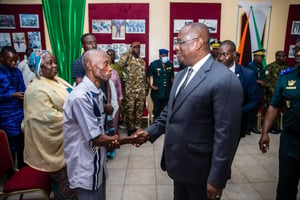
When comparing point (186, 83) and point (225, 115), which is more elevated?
point (186, 83)

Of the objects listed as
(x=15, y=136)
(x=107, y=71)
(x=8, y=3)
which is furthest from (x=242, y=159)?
(x=8, y=3)

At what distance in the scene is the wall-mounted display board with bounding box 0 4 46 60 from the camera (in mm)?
5035

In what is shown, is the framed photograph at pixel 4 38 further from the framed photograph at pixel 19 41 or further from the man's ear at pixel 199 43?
the man's ear at pixel 199 43

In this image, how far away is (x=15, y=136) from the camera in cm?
275

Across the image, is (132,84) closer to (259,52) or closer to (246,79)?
(246,79)

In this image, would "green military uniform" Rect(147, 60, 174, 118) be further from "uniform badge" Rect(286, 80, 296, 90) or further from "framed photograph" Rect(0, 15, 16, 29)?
"framed photograph" Rect(0, 15, 16, 29)

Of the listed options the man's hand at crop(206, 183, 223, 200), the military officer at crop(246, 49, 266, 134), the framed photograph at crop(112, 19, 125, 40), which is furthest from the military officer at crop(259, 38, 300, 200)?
the framed photograph at crop(112, 19, 125, 40)

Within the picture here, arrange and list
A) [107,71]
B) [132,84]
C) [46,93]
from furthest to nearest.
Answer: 1. [132,84]
2. [46,93]
3. [107,71]

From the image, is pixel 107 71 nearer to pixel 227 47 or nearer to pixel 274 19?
pixel 227 47

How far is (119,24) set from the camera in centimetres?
513

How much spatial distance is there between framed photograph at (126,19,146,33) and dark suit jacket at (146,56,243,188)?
3.97 m

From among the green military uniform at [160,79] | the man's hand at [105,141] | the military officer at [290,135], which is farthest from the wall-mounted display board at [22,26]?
the military officer at [290,135]

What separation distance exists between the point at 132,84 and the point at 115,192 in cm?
240

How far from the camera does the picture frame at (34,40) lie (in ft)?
17.0
